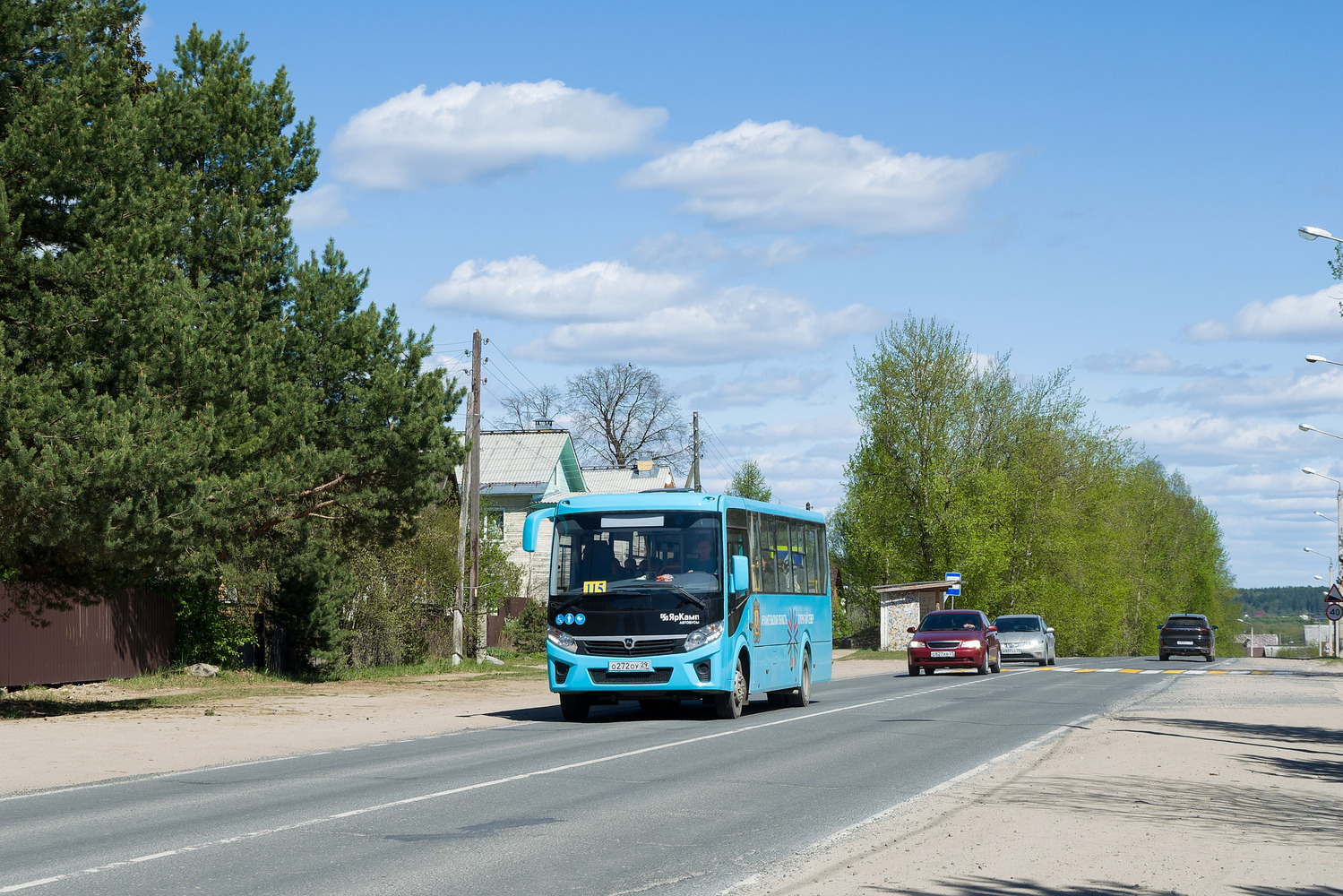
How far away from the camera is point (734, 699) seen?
19953 mm

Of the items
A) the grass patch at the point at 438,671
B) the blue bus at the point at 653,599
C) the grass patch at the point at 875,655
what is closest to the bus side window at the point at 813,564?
the blue bus at the point at 653,599

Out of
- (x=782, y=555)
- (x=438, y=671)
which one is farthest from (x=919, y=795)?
(x=438, y=671)

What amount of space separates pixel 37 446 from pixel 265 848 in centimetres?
1114

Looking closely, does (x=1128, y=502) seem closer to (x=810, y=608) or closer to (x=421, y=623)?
(x=421, y=623)

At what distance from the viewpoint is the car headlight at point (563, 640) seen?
19.3 meters

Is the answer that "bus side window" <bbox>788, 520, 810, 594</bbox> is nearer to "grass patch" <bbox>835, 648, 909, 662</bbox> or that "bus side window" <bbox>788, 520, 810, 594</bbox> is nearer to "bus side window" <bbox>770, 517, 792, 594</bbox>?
"bus side window" <bbox>770, 517, 792, 594</bbox>

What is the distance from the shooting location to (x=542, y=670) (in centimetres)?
3841

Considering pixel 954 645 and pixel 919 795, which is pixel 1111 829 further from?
pixel 954 645

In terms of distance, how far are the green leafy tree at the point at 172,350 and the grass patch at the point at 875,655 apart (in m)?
26.1

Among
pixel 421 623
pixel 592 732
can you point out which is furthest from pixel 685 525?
pixel 421 623

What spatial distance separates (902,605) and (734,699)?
39.3m

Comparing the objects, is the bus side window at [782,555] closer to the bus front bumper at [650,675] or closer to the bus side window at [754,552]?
the bus side window at [754,552]

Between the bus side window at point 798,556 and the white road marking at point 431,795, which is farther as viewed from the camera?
the bus side window at point 798,556

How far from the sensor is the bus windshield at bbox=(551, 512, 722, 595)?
19219mm
